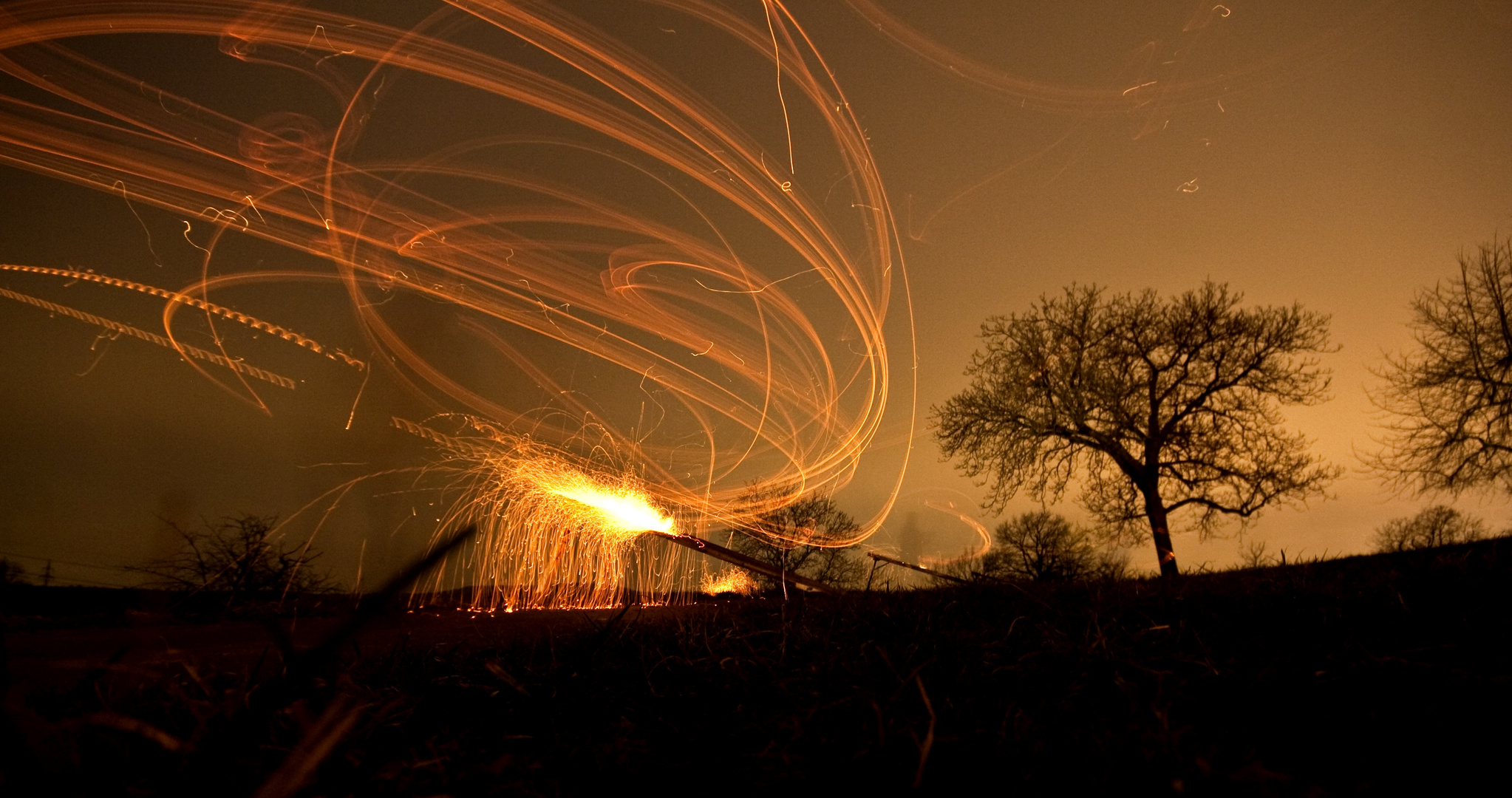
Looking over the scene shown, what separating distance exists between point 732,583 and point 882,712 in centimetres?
1159

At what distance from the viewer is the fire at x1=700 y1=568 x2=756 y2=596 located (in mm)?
12819

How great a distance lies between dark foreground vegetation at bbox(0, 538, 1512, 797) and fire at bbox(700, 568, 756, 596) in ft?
31.6

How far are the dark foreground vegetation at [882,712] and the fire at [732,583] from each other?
963 centimetres

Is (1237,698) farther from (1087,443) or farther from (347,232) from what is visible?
(1087,443)

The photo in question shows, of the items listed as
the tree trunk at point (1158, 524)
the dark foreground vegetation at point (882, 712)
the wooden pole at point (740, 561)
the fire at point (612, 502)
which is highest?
the tree trunk at point (1158, 524)

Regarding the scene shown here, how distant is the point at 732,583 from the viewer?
43.5 ft

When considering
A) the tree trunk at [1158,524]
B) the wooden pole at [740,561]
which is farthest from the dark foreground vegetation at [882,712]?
the tree trunk at [1158,524]

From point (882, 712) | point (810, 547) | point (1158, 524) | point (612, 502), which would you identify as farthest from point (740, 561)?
point (810, 547)

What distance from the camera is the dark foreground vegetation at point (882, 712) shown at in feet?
4.91

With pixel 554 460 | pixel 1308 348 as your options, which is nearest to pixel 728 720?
pixel 554 460

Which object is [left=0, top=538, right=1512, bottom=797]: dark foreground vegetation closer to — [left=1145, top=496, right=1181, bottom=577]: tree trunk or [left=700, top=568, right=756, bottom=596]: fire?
[left=700, top=568, right=756, bottom=596]: fire

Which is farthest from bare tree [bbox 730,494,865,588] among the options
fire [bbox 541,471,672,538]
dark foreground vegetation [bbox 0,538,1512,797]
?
dark foreground vegetation [bbox 0,538,1512,797]

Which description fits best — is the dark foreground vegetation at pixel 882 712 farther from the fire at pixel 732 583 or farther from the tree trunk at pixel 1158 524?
the tree trunk at pixel 1158 524

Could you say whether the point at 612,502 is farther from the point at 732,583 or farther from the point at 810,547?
the point at 810,547
